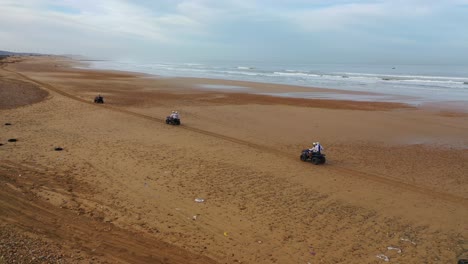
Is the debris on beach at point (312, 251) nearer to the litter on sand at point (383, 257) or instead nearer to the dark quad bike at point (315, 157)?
the litter on sand at point (383, 257)

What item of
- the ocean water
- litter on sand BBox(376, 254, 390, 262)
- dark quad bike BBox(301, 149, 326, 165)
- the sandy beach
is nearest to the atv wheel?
dark quad bike BBox(301, 149, 326, 165)

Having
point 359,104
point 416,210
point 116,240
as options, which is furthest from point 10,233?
point 359,104

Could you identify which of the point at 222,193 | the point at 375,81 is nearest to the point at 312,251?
the point at 222,193

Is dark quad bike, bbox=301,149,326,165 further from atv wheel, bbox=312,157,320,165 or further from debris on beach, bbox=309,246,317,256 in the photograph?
debris on beach, bbox=309,246,317,256

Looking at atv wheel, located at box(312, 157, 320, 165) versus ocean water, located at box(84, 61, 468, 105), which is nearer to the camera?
atv wheel, located at box(312, 157, 320, 165)

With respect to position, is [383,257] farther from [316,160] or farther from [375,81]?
[375,81]

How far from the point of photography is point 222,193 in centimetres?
852

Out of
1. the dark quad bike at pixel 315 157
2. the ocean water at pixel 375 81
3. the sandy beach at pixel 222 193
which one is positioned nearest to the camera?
the sandy beach at pixel 222 193

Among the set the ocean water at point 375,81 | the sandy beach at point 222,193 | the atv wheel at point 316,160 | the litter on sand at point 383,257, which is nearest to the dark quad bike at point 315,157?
the atv wheel at point 316,160

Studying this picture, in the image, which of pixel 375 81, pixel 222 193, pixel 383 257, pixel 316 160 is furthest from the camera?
pixel 375 81

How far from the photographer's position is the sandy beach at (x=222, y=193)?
6.03m

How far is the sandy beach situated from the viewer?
237 inches

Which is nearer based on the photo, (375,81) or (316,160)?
(316,160)

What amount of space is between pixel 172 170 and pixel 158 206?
2.49 meters
